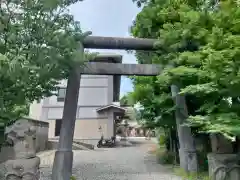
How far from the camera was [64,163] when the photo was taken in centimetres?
733

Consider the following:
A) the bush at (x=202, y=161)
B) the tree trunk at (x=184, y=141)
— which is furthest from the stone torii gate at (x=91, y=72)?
the bush at (x=202, y=161)

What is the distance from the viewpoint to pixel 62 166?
23.9 feet

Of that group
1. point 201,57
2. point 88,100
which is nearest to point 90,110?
Answer: point 88,100

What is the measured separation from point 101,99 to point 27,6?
51.9 ft

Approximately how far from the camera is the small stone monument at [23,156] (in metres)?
5.70

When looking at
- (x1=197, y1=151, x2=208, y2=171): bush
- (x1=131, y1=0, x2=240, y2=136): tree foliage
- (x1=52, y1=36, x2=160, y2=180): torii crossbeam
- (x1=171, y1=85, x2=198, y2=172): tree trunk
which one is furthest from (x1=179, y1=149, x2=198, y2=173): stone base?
(x1=52, y1=36, x2=160, y2=180): torii crossbeam

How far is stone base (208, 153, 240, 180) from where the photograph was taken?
656 cm

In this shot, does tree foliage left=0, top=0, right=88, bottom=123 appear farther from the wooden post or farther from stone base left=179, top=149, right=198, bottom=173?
stone base left=179, top=149, right=198, bottom=173

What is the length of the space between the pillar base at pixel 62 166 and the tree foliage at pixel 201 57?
365 cm

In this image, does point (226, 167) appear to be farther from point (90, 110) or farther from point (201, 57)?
point (90, 110)

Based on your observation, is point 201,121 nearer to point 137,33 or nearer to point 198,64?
point 198,64

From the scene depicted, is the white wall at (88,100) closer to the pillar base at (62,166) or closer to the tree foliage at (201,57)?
the tree foliage at (201,57)

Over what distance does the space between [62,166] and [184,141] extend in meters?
4.13

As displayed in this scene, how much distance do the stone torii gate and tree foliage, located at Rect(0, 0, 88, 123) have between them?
940 millimetres
